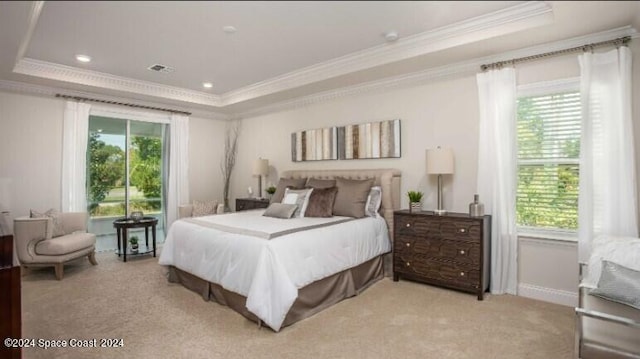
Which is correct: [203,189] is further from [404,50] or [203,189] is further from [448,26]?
[448,26]

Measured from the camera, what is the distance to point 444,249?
11.8 ft

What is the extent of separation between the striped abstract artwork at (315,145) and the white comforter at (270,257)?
4.84ft

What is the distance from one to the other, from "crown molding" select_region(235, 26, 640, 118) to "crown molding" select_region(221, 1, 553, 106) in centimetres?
58

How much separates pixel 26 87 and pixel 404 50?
4.89m

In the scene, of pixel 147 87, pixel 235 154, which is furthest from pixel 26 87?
pixel 235 154

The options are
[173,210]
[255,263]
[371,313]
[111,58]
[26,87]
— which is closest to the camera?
[255,263]

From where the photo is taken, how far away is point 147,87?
5086mm

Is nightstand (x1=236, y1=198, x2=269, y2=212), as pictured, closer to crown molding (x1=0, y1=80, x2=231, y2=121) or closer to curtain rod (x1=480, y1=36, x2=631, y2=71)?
crown molding (x1=0, y1=80, x2=231, y2=121)

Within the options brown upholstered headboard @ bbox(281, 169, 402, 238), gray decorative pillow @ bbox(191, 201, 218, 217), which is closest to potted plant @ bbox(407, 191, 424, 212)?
brown upholstered headboard @ bbox(281, 169, 402, 238)

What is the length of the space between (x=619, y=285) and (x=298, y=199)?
121 inches

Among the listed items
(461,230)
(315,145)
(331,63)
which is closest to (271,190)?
(315,145)

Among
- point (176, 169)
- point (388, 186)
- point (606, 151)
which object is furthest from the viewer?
point (176, 169)

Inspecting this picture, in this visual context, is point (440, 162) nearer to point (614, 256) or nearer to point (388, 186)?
point (388, 186)

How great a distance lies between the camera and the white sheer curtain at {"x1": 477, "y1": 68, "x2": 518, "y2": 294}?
3.47 m
